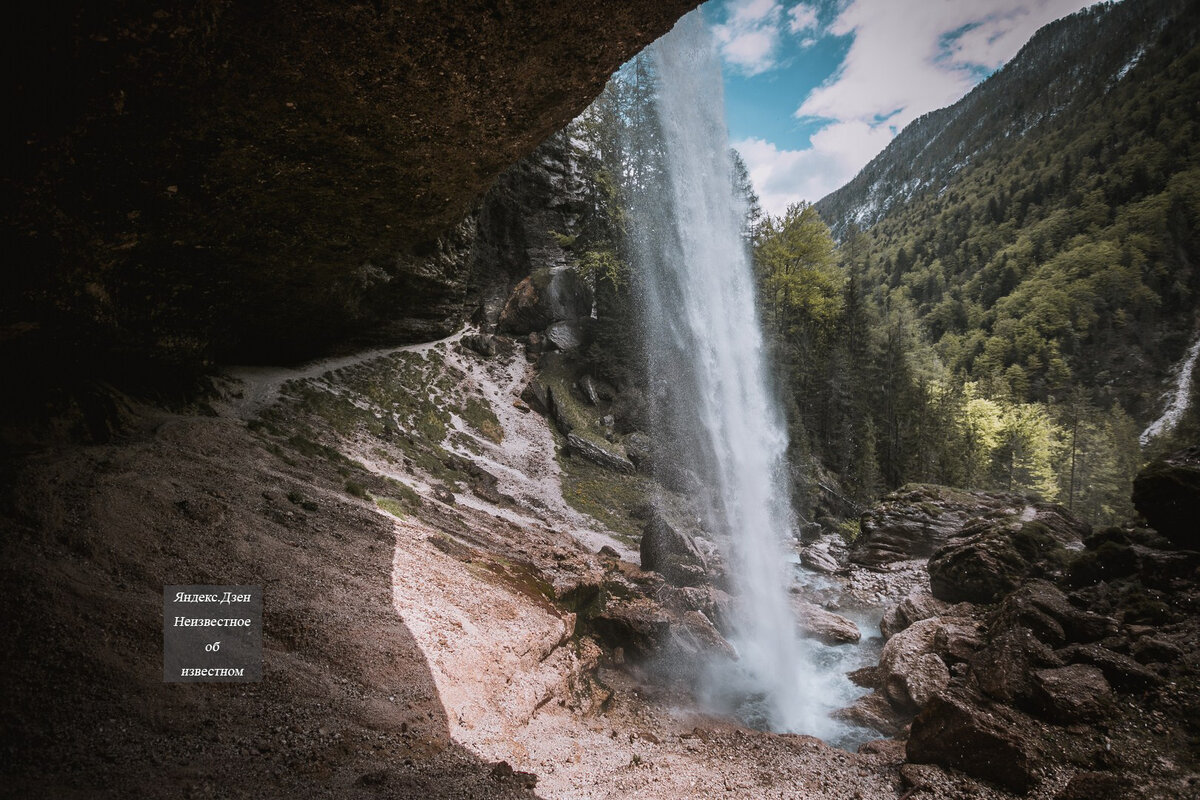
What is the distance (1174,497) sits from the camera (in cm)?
952

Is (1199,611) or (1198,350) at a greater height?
(1198,350)

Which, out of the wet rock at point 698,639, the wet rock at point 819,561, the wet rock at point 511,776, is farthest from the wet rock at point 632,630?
the wet rock at point 819,561

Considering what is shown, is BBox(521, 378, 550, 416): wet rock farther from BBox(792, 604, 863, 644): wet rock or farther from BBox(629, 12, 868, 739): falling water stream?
BBox(792, 604, 863, 644): wet rock

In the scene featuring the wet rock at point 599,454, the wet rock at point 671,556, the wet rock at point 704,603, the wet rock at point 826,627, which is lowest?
the wet rock at point 826,627

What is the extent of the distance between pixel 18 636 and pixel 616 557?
553 inches

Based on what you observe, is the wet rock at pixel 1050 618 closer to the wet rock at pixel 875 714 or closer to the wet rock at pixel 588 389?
the wet rock at pixel 875 714

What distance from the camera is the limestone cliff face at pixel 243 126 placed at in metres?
3.83

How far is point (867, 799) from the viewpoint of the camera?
6.39 metres

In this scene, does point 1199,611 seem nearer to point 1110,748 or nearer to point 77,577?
point 1110,748

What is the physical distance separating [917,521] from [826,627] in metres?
11.9

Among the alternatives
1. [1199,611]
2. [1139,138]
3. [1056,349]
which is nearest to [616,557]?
[1199,611]

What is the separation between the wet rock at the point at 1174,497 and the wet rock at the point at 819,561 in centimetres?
1223

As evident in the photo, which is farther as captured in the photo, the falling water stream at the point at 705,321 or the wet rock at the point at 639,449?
the wet rock at the point at 639,449

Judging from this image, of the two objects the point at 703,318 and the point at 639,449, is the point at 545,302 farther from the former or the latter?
the point at 639,449
